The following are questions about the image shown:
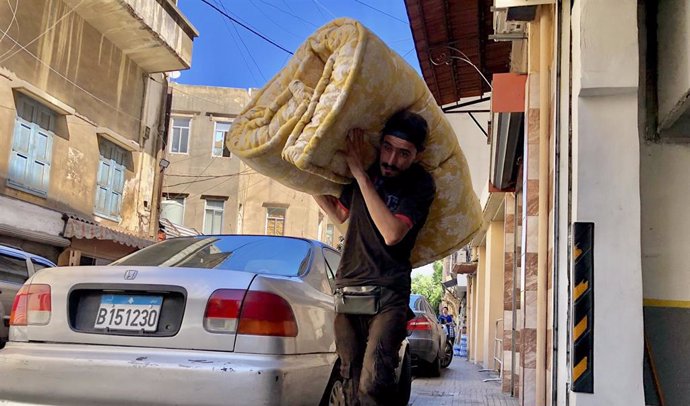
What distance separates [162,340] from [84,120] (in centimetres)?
1270

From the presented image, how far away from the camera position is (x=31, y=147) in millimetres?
12859

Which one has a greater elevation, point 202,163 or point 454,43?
point 202,163

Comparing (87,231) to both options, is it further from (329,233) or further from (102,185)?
(329,233)

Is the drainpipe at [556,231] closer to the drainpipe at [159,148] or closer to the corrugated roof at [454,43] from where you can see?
the corrugated roof at [454,43]

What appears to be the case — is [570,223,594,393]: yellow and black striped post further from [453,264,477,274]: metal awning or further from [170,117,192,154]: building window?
[170,117,192,154]: building window

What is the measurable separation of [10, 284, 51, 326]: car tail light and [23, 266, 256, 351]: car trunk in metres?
0.03

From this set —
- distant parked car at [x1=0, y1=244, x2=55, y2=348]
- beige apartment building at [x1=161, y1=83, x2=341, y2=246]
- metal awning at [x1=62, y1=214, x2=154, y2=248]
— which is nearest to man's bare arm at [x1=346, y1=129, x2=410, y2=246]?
distant parked car at [x1=0, y1=244, x2=55, y2=348]

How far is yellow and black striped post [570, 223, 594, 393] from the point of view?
2.53 m

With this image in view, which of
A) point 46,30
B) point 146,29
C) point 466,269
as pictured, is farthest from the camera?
point 466,269

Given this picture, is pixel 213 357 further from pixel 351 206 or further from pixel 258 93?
pixel 258 93

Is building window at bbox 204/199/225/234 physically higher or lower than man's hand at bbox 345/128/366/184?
higher

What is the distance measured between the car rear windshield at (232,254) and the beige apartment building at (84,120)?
919 cm

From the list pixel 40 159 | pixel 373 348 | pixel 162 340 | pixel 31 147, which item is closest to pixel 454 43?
pixel 162 340

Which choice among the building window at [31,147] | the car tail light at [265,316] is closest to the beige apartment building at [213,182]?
the building window at [31,147]
